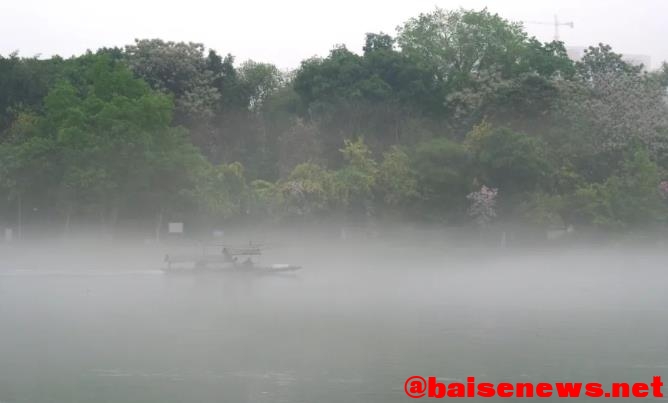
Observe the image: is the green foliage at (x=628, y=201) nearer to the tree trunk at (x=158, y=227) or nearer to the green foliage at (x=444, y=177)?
the green foliage at (x=444, y=177)

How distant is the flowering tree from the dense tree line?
3.3 inches

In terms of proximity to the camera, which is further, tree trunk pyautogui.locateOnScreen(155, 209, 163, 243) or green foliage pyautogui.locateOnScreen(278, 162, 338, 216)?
green foliage pyautogui.locateOnScreen(278, 162, 338, 216)

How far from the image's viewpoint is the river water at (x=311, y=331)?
25.1 meters

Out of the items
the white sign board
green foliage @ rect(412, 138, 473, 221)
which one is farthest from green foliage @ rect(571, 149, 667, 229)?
the white sign board

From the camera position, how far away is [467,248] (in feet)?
207

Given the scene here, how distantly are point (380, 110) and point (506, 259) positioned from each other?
745 inches

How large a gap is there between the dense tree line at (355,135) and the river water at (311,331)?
19.8 feet

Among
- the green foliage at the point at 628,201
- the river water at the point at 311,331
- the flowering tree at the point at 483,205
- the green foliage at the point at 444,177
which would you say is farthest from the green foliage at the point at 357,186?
the green foliage at the point at 628,201

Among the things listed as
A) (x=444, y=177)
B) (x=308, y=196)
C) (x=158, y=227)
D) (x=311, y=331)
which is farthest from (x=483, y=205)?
(x=311, y=331)

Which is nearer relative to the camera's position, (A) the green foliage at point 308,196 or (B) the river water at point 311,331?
(B) the river water at point 311,331

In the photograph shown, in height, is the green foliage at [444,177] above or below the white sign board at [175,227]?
above

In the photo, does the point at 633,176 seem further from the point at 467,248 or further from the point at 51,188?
the point at 51,188

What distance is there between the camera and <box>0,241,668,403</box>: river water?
25109mm

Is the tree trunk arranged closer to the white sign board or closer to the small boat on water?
the white sign board
